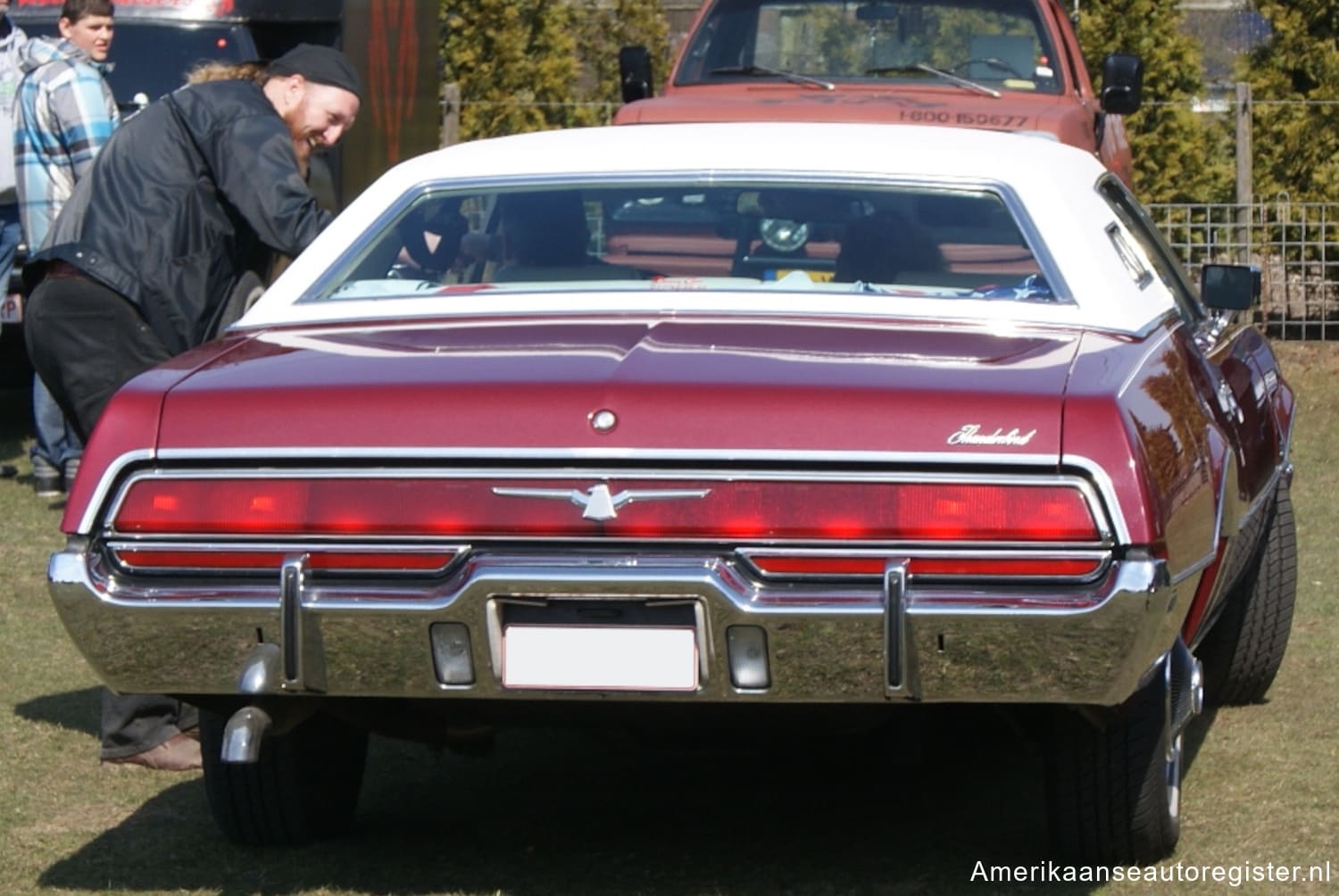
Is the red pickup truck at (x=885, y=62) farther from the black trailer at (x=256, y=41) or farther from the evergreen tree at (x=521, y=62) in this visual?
the evergreen tree at (x=521, y=62)

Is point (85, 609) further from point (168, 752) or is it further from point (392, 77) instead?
point (392, 77)

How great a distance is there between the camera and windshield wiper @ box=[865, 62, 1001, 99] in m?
9.55

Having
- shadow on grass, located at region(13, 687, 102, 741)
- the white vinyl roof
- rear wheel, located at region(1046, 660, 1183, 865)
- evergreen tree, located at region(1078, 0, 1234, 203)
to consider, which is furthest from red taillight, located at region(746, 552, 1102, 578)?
evergreen tree, located at region(1078, 0, 1234, 203)

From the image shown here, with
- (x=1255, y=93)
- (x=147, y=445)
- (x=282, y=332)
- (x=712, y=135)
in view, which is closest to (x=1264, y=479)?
(x=712, y=135)

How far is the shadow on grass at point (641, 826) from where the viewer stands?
4.34 meters

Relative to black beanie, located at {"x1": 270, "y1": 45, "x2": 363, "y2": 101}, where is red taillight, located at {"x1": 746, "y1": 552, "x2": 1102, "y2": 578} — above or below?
below

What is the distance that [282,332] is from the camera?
4.45m

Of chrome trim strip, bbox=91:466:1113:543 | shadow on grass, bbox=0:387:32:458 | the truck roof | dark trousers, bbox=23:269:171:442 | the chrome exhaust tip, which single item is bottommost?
shadow on grass, bbox=0:387:32:458

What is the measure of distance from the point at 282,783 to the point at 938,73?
239 inches

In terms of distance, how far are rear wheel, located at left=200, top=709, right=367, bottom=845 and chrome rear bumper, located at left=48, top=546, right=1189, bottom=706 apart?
0.72 metres

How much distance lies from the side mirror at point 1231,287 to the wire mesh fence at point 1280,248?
8.21 metres

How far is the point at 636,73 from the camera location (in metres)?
10.6

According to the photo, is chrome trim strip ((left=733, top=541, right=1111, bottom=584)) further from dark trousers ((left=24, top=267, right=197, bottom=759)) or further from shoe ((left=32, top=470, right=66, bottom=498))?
shoe ((left=32, top=470, right=66, bottom=498))

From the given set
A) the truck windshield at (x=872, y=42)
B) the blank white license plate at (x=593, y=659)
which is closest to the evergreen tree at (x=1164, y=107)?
the truck windshield at (x=872, y=42)
